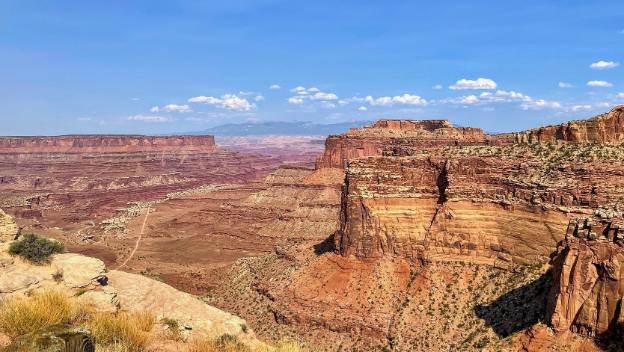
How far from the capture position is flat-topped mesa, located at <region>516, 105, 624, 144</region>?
44.3 meters

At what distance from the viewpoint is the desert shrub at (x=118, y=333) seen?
14.8 metres

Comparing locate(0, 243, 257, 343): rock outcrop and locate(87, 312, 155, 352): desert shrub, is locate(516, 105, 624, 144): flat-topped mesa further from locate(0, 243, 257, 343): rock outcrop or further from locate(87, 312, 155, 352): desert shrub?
locate(87, 312, 155, 352): desert shrub

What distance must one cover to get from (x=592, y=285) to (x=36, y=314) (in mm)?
26267

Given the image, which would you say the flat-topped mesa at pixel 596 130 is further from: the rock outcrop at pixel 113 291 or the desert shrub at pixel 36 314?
the desert shrub at pixel 36 314

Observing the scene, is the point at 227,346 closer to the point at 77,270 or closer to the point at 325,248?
the point at 77,270

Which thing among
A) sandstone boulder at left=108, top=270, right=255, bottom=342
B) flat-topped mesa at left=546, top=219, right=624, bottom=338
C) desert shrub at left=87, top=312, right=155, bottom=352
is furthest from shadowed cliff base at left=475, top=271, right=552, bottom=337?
desert shrub at left=87, top=312, right=155, bottom=352

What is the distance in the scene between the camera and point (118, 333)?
1551 cm

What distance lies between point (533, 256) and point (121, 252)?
275 feet

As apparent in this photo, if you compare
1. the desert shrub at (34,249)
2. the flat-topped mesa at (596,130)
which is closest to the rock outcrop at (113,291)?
the desert shrub at (34,249)

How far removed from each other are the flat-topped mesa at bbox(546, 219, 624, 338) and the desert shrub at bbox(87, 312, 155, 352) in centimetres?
2251

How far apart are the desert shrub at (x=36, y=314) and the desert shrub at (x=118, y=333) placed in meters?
0.78

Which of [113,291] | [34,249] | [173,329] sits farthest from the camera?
[34,249]

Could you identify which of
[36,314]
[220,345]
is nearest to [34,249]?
[36,314]

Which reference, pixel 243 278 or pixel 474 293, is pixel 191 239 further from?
pixel 474 293
